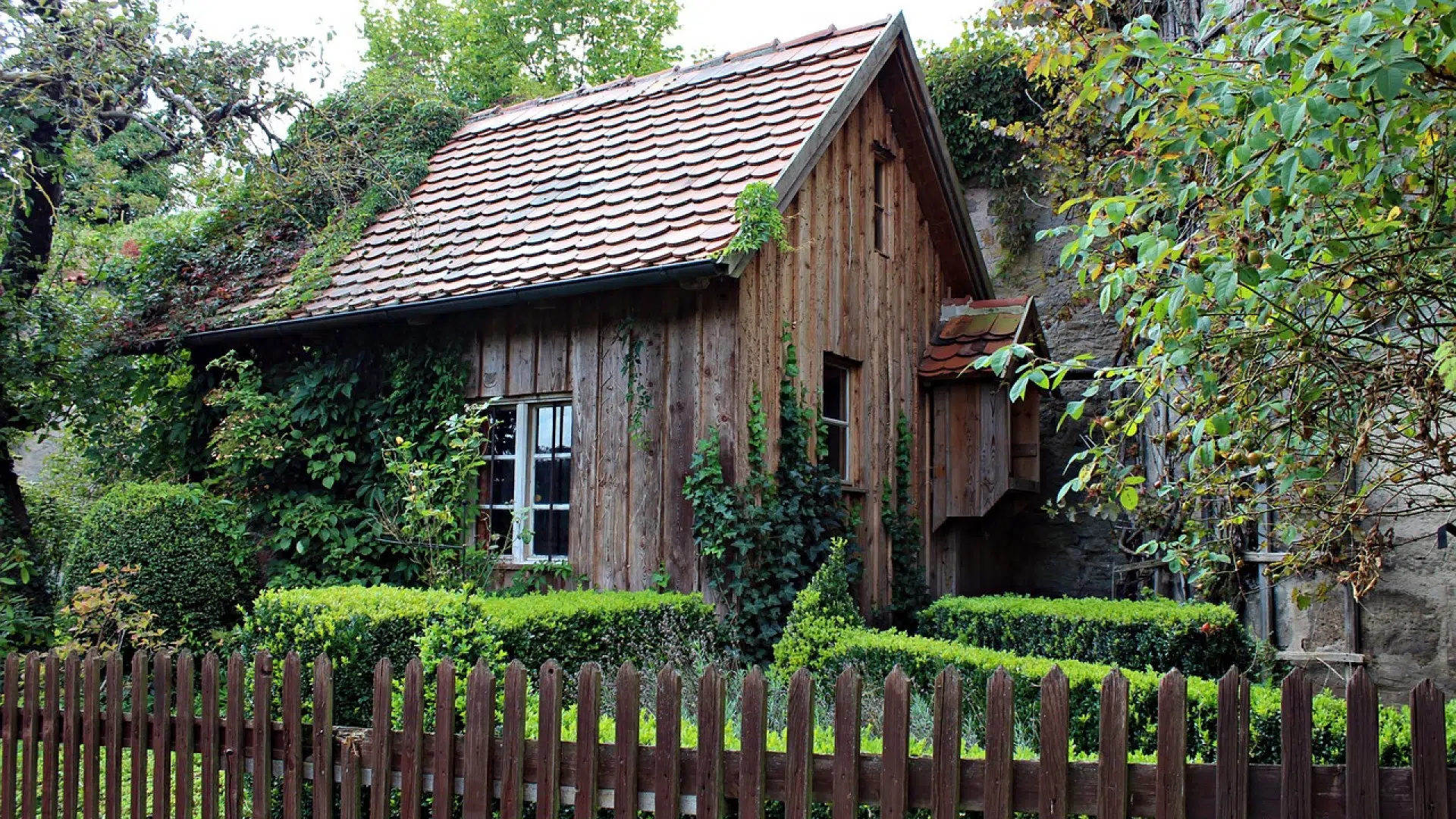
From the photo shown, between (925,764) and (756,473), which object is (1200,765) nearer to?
(925,764)

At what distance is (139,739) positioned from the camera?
15.0 feet

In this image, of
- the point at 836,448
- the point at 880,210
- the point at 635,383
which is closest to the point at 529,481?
the point at 635,383

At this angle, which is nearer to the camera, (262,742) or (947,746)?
(947,746)

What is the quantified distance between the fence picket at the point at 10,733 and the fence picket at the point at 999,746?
4.26 metres

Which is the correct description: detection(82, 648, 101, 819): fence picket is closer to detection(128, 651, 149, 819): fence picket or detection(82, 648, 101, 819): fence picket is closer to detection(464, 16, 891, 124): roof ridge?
detection(128, 651, 149, 819): fence picket

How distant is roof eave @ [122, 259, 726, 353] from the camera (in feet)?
26.9

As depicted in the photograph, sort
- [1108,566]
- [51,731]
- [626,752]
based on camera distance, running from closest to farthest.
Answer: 1. [626,752]
2. [51,731]
3. [1108,566]

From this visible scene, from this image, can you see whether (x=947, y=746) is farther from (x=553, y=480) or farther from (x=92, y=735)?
(x=553, y=480)

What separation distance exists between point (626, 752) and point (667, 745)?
0.16 m

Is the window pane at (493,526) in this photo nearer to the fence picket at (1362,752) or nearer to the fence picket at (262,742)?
the fence picket at (262,742)

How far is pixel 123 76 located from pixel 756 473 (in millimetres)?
6035

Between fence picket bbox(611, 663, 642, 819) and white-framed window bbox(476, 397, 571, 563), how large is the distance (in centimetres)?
566

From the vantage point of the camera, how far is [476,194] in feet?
36.4

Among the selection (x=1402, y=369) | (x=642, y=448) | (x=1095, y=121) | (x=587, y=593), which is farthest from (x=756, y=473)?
(x=1402, y=369)
